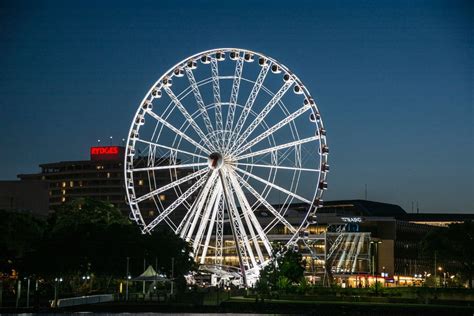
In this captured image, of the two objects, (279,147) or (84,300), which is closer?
(84,300)

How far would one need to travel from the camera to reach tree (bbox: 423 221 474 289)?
141625 mm

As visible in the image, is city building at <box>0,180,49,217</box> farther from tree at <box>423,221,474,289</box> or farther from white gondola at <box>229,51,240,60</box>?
white gondola at <box>229,51,240,60</box>

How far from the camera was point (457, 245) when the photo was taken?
470 feet

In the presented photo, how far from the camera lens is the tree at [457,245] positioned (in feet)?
465

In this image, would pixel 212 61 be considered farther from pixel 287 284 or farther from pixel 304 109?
pixel 287 284

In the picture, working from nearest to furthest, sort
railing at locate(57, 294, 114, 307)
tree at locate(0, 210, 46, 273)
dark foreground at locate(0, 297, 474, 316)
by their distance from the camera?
dark foreground at locate(0, 297, 474, 316)
railing at locate(57, 294, 114, 307)
tree at locate(0, 210, 46, 273)

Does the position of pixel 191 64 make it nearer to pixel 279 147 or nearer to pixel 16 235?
pixel 279 147

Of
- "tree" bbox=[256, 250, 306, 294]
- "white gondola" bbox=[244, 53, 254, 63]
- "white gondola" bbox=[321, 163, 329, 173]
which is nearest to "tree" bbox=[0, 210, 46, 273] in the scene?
"tree" bbox=[256, 250, 306, 294]

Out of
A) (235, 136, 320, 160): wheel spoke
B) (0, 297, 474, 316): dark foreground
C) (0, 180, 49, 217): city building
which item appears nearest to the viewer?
(0, 297, 474, 316): dark foreground

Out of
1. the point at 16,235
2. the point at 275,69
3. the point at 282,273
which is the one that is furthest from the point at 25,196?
the point at 275,69

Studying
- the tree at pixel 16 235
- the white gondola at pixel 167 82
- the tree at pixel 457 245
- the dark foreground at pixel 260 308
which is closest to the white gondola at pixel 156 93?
the white gondola at pixel 167 82

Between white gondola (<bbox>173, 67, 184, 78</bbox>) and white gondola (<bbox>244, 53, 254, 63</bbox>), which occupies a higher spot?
white gondola (<bbox>244, 53, 254, 63</bbox>)

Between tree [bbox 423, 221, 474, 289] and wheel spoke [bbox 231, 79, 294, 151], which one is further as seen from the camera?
tree [bbox 423, 221, 474, 289]

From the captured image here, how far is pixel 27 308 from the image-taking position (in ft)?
272
